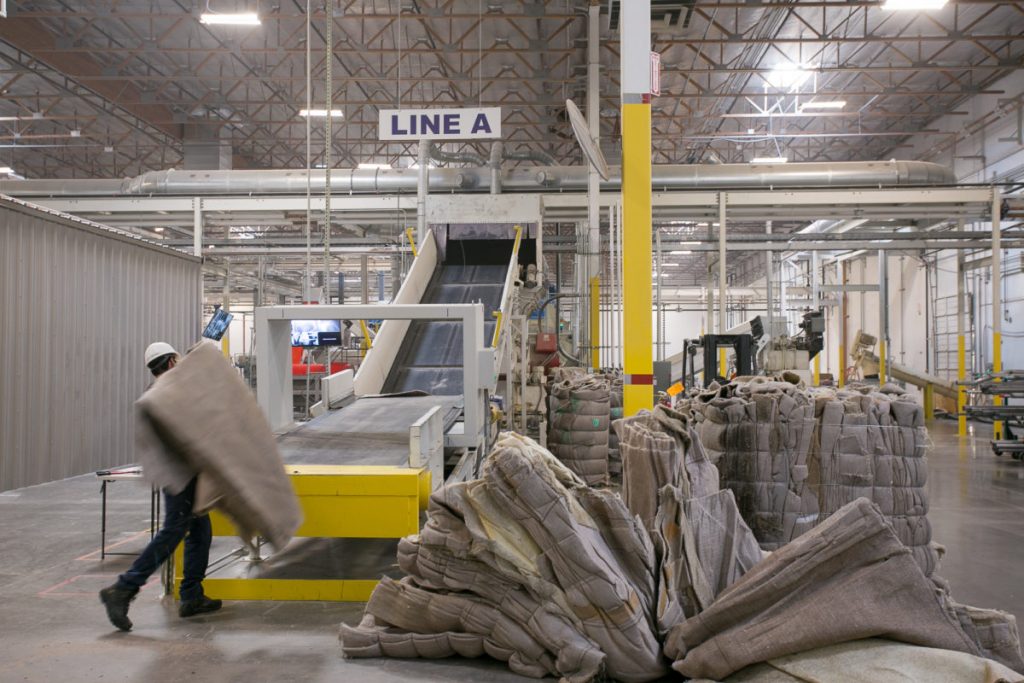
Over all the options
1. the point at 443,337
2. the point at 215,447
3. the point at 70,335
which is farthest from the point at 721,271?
the point at 215,447

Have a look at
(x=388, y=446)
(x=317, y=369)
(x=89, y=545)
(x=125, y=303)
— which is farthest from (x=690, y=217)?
(x=89, y=545)

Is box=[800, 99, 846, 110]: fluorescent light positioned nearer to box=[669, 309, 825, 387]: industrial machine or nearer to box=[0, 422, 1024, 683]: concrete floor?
box=[669, 309, 825, 387]: industrial machine

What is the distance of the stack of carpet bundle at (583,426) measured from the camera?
25.8 feet

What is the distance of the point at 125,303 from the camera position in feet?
31.3

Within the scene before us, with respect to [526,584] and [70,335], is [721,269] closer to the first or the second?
[70,335]

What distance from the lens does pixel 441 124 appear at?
929 centimetres

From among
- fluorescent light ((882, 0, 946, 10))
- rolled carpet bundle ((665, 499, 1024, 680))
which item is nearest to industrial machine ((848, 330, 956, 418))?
fluorescent light ((882, 0, 946, 10))

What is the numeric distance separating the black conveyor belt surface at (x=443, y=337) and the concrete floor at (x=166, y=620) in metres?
3.01

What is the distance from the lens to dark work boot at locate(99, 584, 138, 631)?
12.0ft

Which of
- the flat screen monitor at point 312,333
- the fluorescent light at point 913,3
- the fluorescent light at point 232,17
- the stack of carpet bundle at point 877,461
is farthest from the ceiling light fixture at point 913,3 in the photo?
the flat screen monitor at point 312,333

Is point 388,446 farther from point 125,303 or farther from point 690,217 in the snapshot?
point 690,217

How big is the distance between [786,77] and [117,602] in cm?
1502

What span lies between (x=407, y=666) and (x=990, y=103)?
1768cm

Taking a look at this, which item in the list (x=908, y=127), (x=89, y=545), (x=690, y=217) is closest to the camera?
(x=89, y=545)
